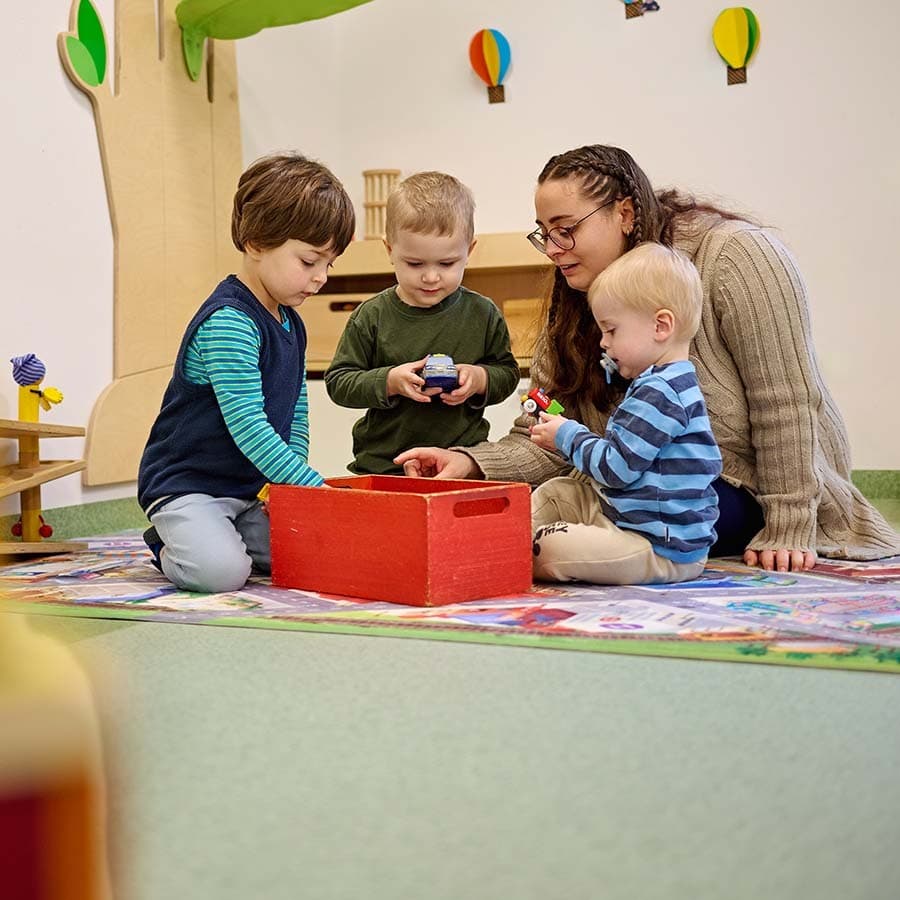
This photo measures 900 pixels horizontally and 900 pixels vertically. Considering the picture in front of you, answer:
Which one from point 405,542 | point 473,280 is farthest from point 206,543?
point 473,280

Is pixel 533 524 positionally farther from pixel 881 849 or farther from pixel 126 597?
pixel 881 849

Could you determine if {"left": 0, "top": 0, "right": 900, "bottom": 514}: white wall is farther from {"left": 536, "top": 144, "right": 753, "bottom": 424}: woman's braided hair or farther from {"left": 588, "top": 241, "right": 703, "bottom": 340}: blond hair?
{"left": 588, "top": 241, "right": 703, "bottom": 340}: blond hair

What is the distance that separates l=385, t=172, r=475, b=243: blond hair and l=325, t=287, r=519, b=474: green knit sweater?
0.45ft

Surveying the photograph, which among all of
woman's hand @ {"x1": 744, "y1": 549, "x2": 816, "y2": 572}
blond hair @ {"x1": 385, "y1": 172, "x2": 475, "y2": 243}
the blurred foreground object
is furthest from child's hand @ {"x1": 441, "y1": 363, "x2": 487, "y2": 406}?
the blurred foreground object

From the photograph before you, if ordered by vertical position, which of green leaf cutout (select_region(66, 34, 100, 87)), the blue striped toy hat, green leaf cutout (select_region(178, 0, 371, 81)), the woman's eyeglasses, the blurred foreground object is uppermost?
green leaf cutout (select_region(178, 0, 371, 81))

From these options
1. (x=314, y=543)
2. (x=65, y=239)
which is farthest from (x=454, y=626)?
(x=65, y=239)

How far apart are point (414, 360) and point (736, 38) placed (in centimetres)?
172

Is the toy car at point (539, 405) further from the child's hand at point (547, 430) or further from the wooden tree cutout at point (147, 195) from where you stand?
the wooden tree cutout at point (147, 195)

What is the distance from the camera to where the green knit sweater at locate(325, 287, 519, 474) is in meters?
1.81

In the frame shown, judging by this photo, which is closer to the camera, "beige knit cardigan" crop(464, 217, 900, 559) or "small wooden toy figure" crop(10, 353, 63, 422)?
"beige knit cardigan" crop(464, 217, 900, 559)

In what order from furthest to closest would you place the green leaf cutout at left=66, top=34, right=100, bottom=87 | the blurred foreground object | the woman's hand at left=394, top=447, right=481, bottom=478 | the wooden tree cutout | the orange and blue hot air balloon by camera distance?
the orange and blue hot air balloon
the wooden tree cutout
the green leaf cutout at left=66, top=34, right=100, bottom=87
the woman's hand at left=394, top=447, right=481, bottom=478
the blurred foreground object

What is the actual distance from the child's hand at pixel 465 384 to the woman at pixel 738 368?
0.32 feet

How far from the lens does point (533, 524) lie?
5.20 feet

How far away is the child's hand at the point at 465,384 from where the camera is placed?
1749 millimetres
